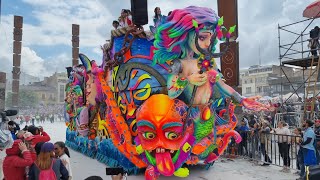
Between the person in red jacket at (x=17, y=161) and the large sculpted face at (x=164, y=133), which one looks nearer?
the person in red jacket at (x=17, y=161)

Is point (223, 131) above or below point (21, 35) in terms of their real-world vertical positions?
below

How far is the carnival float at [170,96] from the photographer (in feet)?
22.3

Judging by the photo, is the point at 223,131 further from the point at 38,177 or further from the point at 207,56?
the point at 38,177

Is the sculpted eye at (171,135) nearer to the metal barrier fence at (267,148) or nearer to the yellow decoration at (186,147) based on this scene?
the yellow decoration at (186,147)

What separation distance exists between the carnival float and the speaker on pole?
0.40m

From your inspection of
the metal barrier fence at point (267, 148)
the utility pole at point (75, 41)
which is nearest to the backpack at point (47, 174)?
the metal barrier fence at point (267, 148)

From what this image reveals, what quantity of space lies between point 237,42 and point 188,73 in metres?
4.24

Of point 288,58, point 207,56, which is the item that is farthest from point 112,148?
point 288,58

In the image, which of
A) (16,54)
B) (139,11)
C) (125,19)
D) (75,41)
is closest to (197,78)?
(139,11)

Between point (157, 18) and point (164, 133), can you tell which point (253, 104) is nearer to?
point (164, 133)

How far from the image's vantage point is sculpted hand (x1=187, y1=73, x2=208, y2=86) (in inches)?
274

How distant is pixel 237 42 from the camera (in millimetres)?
10688

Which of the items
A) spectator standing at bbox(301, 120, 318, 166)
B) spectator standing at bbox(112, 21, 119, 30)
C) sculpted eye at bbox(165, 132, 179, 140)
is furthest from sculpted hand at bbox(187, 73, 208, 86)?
spectator standing at bbox(112, 21, 119, 30)

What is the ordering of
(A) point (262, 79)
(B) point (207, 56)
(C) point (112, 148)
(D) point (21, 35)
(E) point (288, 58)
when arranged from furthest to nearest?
(A) point (262, 79) → (D) point (21, 35) → (E) point (288, 58) → (C) point (112, 148) → (B) point (207, 56)
